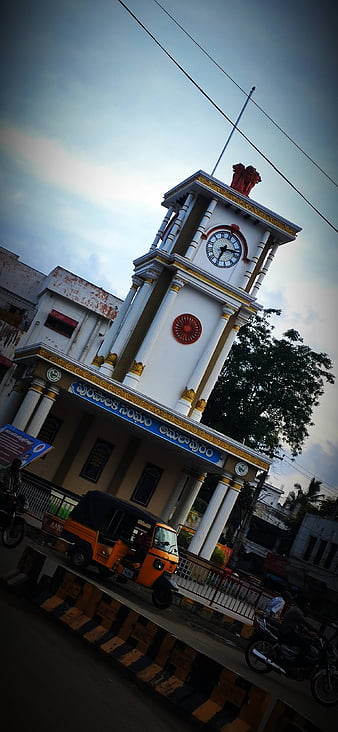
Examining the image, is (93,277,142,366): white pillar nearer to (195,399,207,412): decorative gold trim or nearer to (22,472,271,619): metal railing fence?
(195,399,207,412): decorative gold trim

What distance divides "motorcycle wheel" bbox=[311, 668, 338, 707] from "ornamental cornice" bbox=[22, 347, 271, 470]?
11.8 meters

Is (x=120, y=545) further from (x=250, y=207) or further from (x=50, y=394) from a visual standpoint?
(x=250, y=207)

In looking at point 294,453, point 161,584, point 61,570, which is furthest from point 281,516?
point 61,570

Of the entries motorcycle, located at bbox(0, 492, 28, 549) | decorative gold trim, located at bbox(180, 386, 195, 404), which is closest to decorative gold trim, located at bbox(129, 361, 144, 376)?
decorative gold trim, located at bbox(180, 386, 195, 404)

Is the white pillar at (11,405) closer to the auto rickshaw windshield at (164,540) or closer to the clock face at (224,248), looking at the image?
the clock face at (224,248)

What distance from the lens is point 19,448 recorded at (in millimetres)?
18000

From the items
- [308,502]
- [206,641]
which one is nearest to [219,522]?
[206,641]

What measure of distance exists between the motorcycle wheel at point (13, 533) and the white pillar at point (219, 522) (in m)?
11.7

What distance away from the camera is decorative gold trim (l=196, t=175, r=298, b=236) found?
27.2m

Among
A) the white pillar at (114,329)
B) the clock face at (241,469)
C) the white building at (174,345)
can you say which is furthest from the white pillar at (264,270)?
the clock face at (241,469)

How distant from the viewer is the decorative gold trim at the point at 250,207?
27234 millimetres

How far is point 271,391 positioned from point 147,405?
829 inches

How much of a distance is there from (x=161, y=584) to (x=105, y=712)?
31.1 feet

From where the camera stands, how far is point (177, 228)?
2788cm
